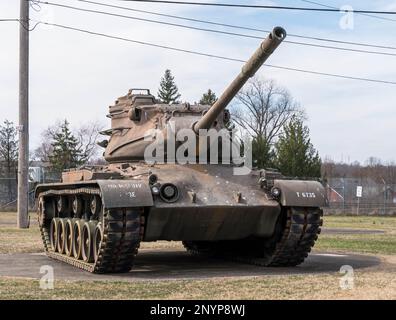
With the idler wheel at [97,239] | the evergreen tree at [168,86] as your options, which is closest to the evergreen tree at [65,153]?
the evergreen tree at [168,86]

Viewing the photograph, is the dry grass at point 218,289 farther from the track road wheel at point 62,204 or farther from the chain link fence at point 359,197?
the chain link fence at point 359,197

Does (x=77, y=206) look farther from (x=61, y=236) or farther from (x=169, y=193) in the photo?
(x=169, y=193)

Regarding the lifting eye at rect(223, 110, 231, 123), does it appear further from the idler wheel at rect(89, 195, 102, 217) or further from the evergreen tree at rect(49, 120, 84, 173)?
the evergreen tree at rect(49, 120, 84, 173)

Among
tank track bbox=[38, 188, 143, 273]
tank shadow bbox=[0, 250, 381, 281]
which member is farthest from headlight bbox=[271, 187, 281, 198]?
tank track bbox=[38, 188, 143, 273]

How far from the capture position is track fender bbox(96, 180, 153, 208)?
1159cm

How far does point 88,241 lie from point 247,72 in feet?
13.8

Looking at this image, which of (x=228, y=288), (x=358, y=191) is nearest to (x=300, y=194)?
(x=228, y=288)

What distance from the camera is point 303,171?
46938 mm

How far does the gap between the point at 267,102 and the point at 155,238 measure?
5913 cm

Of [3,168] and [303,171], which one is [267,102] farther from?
[3,168]

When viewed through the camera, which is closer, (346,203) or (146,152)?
(146,152)

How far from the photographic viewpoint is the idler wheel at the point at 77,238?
13812mm
